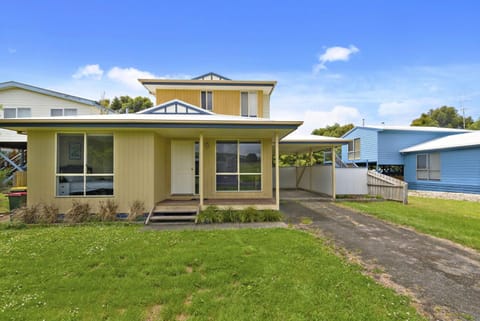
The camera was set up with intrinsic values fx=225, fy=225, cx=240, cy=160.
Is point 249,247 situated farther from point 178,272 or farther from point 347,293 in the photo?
point 347,293

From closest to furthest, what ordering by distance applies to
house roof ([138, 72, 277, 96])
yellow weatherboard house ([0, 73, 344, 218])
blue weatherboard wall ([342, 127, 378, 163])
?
yellow weatherboard house ([0, 73, 344, 218]) < house roof ([138, 72, 277, 96]) < blue weatherboard wall ([342, 127, 378, 163])

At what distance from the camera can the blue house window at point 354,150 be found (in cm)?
1991

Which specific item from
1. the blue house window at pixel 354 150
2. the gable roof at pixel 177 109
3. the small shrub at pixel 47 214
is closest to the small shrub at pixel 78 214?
the small shrub at pixel 47 214

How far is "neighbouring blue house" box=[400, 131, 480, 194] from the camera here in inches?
484

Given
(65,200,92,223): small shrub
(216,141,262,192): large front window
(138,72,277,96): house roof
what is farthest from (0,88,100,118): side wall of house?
(216,141,262,192): large front window

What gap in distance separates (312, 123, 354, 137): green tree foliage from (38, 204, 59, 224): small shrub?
3153 centimetres

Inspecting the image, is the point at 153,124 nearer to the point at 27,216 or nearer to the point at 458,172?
the point at 27,216

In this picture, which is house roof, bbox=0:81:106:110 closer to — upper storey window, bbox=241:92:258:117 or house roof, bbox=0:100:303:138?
house roof, bbox=0:100:303:138

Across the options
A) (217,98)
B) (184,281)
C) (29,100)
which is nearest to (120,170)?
(184,281)

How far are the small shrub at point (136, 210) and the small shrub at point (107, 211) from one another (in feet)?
1.48

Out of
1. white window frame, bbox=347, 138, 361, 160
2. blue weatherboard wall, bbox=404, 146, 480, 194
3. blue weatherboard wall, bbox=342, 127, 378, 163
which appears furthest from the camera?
white window frame, bbox=347, 138, 361, 160

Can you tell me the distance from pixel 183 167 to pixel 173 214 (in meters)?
2.38

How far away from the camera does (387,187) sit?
37.7 feet

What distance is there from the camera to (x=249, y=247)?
4.75 meters
